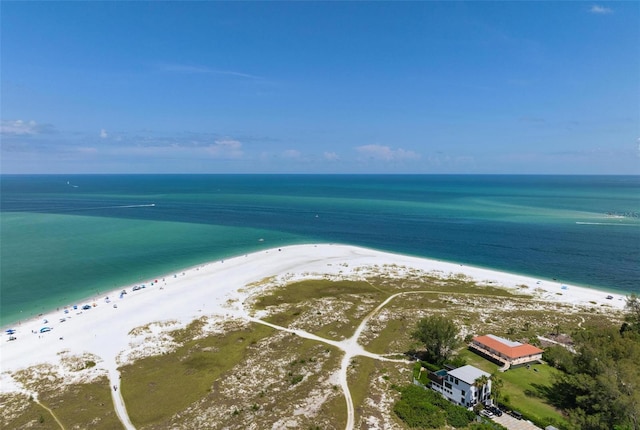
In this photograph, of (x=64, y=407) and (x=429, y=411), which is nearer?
(x=429, y=411)

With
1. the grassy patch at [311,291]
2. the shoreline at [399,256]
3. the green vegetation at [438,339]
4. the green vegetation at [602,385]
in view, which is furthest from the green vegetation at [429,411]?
the shoreline at [399,256]

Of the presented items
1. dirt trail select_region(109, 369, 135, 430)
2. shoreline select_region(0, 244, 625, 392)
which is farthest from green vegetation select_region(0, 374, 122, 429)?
shoreline select_region(0, 244, 625, 392)

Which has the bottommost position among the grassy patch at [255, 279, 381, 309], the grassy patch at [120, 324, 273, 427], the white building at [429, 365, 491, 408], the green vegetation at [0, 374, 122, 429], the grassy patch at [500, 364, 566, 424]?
the grassy patch at [120, 324, 273, 427]

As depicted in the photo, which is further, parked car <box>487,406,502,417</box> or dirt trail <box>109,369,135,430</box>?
parked car <box>487,406,502,417</box>

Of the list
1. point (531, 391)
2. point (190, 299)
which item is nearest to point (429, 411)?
→ point (531, 391)

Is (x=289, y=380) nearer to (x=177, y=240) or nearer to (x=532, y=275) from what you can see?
(x=532, y=275)

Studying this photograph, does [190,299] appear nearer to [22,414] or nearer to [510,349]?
[22,414]

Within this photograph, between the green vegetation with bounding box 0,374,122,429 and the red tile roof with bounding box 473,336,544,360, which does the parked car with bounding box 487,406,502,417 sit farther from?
the green vegetation with bounding box 0,374,122,429

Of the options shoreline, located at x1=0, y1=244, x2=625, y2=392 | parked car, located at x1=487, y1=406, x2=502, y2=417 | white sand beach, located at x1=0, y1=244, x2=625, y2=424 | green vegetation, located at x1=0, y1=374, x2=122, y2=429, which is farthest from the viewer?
shoreline, located at x1=0, y1=244, x2=625, y2=392
